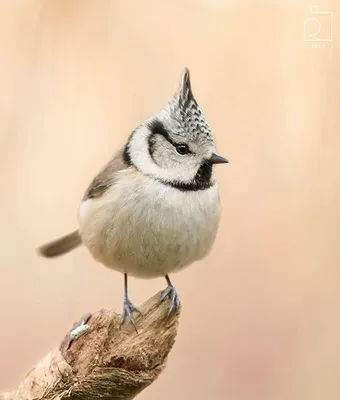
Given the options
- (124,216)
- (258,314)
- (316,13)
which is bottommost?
(258,314)

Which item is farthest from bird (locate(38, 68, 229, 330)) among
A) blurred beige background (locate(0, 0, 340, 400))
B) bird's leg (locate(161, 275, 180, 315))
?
blurred beige background (locate(0, 0, 340, 400))

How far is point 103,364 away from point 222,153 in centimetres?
139

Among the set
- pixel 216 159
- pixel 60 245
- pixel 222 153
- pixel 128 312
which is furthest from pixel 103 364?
pixel 222 153

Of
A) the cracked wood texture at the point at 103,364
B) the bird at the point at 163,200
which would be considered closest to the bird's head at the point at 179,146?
the bird at the point at 163,200

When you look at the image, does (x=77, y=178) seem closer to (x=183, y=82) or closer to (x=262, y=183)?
(x=262, y=183)

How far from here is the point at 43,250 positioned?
2.03 m

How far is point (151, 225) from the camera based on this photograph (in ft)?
5.15

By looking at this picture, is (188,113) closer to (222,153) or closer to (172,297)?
(172,297)

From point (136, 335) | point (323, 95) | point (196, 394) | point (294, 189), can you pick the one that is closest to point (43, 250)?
point (136, 335)

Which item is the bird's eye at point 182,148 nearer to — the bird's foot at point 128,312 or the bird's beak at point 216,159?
the bird's beak at point 216,159

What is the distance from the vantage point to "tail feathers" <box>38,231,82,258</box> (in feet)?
6.63

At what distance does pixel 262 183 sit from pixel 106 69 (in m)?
0.77

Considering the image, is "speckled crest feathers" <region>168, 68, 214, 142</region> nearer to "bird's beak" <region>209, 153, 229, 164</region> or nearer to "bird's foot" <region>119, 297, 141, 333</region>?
"bird's beak" <region>209, 153, 229, 164</region>

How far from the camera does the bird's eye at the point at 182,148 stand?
1.61 meters
